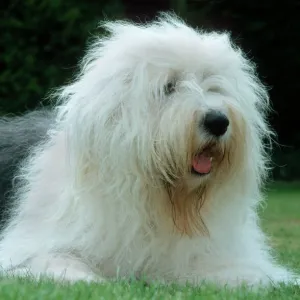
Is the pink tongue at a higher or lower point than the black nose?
lower

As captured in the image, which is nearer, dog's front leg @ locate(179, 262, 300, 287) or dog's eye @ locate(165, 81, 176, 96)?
dog's front leg @ locate(179, 262, 300, 287)

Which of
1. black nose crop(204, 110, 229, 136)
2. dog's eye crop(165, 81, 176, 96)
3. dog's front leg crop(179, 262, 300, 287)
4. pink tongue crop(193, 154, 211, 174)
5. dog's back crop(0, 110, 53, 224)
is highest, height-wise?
dog's eye crop(165, 81, 176, 96)

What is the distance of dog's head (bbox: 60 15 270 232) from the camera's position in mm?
4262

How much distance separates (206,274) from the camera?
14.6 ft

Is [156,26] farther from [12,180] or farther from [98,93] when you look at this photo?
[12,180]

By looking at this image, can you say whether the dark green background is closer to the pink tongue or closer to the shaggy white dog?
the shaggy white dog

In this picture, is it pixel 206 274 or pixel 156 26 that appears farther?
pixel 156 26

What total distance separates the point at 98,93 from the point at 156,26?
19.2 inches

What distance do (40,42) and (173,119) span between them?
12.0m

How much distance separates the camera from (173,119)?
426cm

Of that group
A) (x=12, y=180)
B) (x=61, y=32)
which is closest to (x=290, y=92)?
(x=61, y=32)

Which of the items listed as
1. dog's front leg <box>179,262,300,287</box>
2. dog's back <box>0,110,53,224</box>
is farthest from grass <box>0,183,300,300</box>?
dog's back <box>0,110,53,224</box>

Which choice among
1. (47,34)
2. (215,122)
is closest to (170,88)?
(215,122)

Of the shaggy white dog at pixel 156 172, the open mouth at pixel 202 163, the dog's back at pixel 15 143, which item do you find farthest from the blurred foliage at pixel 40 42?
the open mouth at pixel 202 163
